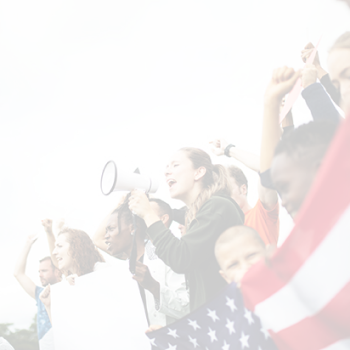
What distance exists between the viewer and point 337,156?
86 centimetres

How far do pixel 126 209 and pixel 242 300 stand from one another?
227 cm

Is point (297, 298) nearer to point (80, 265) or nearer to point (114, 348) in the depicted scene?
point (114, 348)

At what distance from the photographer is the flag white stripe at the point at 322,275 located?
3.23 feet

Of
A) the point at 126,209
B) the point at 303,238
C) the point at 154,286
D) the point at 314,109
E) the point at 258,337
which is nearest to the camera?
the point at 303,238

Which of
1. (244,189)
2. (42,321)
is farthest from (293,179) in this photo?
(42,321)

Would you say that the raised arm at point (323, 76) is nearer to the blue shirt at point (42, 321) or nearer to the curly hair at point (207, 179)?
the curly hair at point (207, 179)

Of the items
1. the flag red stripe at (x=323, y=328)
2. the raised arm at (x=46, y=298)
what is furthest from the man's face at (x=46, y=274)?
the flag red stripe at (x=323, y=328)

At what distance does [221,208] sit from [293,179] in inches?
48.0

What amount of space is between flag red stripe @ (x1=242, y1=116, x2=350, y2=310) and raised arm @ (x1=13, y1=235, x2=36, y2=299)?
14.1ft

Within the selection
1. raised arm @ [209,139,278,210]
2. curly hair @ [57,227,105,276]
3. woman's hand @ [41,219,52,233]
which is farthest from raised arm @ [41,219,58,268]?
raised arm @ [209,139,278,210]

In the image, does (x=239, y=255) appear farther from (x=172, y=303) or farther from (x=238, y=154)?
(x=238, y=154)

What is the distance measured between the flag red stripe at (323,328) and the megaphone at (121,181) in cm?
183

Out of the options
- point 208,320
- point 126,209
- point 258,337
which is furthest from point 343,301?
point 126,209

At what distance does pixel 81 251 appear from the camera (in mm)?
4148
